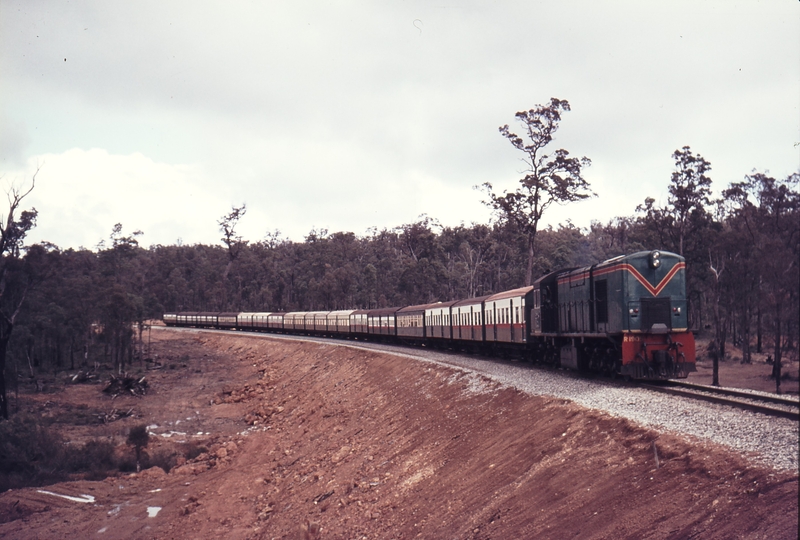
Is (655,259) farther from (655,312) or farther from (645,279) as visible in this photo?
(655,312)

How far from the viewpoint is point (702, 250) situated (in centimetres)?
5000

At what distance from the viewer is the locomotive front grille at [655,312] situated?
52.9 feet

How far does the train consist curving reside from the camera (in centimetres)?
1567

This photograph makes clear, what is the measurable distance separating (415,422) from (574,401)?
697cm

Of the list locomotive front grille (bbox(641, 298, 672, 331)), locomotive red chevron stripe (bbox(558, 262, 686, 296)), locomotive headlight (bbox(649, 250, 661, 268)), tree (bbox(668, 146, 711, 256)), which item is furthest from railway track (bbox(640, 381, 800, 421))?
tree (bbox(668, 146, 711, 256))

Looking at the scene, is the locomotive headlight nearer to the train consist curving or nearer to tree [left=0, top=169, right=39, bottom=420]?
the train consist curving

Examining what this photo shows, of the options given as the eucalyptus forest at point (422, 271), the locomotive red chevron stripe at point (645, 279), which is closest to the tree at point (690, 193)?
the eucalyptus forest at point (422, 271)

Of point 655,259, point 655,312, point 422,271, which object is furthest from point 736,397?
point 422,271

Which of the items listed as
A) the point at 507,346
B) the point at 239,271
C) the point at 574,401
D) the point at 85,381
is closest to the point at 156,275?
the point at 239,271

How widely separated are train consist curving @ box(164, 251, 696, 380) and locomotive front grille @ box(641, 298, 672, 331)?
25 millimetres

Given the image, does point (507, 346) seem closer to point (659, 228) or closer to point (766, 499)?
point (766, 499)

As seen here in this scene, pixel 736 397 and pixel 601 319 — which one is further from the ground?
pixel 601 319

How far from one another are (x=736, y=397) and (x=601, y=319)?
5.65m

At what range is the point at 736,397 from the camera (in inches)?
482
